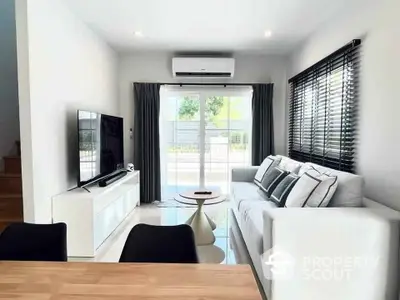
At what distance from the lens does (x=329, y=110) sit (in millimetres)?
3758

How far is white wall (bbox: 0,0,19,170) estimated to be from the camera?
439cm

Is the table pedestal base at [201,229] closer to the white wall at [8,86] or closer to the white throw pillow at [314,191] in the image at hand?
the white throw pillow at [314,191]

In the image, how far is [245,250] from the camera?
340 cm

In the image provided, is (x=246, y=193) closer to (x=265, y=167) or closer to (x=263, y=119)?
(x=265, y=167)

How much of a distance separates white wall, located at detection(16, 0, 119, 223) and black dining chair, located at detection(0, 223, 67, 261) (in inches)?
51.8

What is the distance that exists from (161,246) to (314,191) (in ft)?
5.32

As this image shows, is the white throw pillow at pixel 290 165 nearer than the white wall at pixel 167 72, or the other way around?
the white throw pillow at pixel 290 165

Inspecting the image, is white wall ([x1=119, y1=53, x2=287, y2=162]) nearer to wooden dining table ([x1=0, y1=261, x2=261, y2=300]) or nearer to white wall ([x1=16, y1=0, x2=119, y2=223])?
white wall ([x1=16, y1=0, x2=119, y2=223])

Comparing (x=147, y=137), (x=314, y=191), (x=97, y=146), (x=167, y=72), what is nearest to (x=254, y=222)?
(x=314, y=191)

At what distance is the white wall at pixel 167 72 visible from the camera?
572 cm

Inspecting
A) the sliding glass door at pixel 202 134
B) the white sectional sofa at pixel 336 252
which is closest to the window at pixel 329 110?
the sliding glass door at pixel 202 134

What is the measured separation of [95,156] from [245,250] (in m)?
2.06

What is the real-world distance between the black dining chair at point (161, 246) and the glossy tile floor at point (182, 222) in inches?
66.4

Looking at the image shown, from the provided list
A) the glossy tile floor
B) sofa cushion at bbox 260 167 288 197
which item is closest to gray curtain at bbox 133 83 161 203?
the glossy tile floor
